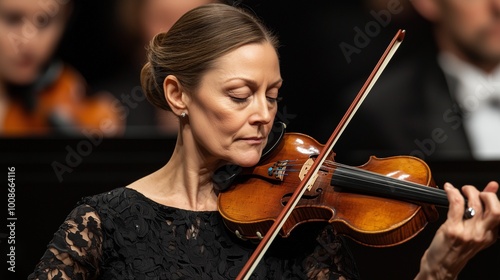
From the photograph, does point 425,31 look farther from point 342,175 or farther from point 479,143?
point 342,175

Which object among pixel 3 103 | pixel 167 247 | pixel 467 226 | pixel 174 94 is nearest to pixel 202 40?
pixel 174 94

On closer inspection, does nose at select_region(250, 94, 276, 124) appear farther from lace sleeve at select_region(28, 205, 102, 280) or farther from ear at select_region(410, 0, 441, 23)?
ear at select_region(410, 0, 441, 23)

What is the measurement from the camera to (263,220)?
1.61 m

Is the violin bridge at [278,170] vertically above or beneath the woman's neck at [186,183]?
above

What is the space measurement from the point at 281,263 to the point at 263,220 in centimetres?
13

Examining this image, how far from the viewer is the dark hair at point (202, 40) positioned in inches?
65.4

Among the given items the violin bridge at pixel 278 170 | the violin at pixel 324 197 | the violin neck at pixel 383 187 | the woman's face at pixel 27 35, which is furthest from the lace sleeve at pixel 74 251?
the woman's face at pixel 27 35

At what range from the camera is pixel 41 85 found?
2348 mm

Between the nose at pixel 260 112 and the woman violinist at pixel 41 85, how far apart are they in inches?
31.2

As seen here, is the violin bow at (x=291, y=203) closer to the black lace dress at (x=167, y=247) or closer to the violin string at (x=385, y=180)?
the violin string at (x=385, y=180)

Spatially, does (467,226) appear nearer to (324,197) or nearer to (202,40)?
(324,197)

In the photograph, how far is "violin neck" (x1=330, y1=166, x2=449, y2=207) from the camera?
1434mm

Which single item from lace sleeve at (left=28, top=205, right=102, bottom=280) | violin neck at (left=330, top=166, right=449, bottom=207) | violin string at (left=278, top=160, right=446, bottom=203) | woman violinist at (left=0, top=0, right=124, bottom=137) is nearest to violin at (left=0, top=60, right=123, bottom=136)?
woman violinist at (left=0, top=0, right=124, bottom=137)

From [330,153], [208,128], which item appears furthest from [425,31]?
[208,128]
